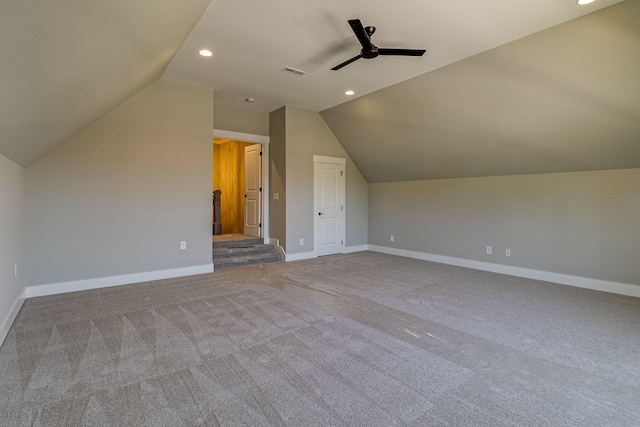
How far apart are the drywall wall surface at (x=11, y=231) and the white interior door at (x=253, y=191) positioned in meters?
3.69

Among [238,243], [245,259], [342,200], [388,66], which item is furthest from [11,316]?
[342,200]

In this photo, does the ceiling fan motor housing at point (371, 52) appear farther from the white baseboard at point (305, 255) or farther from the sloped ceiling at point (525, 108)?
the white baseboard at point (305, 255)

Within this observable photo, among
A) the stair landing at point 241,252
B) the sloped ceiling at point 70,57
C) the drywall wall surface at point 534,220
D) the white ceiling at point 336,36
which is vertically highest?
the white ceiling at point 336,36

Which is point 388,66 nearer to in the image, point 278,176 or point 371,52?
point 371,52

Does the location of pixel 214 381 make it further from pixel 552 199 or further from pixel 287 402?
pixel 552 199

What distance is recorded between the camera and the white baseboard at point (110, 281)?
3.85 metres

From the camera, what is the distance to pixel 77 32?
65.8 inches

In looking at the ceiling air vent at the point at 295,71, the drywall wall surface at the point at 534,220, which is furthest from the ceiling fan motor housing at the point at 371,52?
the drywall wall surface at the point at 534,220

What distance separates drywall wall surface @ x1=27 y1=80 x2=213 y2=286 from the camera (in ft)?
12.8

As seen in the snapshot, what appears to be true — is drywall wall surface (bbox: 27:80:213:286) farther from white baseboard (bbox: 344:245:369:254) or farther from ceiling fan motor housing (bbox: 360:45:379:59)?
white baseboard (bbox: 344:245:369:254)

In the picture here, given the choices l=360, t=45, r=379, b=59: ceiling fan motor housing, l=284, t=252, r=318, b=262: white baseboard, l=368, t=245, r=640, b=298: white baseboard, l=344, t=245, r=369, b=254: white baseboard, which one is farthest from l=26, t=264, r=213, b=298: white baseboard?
l=368, t=245, r=640, b=298: white baseboard

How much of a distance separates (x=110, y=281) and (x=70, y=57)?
10.9ft

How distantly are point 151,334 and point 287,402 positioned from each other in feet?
5.27

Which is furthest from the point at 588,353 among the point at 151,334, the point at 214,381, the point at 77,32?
the point at 77,32
